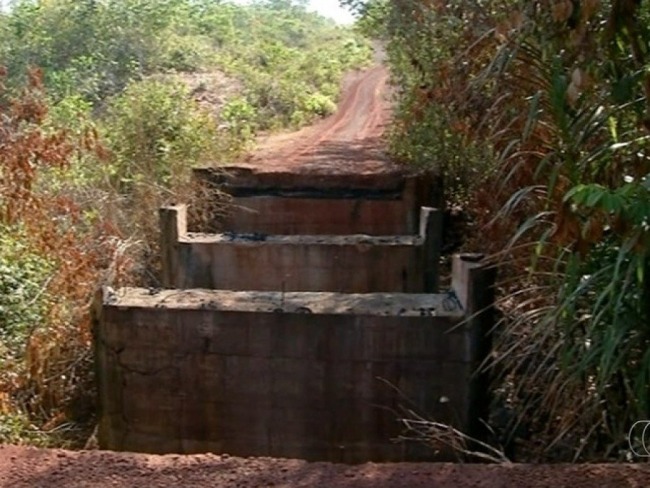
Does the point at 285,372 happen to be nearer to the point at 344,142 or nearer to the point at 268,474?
the point at 268,474

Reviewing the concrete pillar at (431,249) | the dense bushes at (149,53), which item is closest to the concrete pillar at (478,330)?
the concrete pillar at (431,249)

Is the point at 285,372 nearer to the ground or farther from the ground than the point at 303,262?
nearer to the ground

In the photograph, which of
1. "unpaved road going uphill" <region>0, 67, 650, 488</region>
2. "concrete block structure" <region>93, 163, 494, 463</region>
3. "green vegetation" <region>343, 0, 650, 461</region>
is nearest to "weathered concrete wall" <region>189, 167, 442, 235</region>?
"concrete block structure" <region>93, 163, 494, 463</region>

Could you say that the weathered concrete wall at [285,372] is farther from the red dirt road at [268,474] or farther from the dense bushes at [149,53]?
the dense bushes at [149,53]

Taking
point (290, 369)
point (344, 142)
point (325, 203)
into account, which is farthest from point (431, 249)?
point (344, 142)

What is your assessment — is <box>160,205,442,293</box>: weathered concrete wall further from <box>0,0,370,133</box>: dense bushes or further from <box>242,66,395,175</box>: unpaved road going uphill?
<box>0,0,370,133</box>: dense bushes

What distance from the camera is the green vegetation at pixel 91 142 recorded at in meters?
6.64

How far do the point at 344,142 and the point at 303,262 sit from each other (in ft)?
30.5

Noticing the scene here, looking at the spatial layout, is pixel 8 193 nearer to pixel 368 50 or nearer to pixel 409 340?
pixel 409 340

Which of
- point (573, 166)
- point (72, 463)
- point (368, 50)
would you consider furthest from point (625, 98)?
point (368, 50)

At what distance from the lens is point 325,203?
36.6 feet

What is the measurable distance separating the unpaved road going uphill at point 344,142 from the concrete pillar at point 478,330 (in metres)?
6.42

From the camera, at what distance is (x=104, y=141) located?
38.5 ft

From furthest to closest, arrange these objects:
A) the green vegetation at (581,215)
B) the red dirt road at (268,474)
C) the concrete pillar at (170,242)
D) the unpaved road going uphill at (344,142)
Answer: the unpaved road going uphill at (344,142), the concrete pillar at (170,242), the red dirt road at (268,474), the green vegetation at (581,215)
